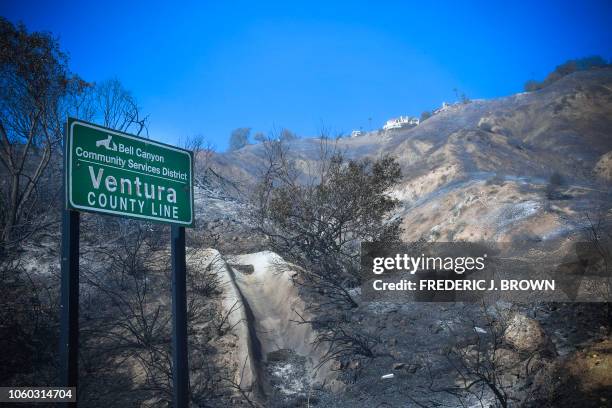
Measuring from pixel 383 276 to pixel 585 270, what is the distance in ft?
13.5

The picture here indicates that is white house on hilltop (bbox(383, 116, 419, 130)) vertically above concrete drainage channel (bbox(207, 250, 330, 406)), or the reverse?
white house on hilltop (bbox(383, 116, 419, 130))

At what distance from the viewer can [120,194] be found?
353 centimetres

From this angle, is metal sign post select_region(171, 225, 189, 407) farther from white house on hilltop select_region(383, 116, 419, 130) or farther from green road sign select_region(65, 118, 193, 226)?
white house on hilltop select_region(383, 116, 419, 130)

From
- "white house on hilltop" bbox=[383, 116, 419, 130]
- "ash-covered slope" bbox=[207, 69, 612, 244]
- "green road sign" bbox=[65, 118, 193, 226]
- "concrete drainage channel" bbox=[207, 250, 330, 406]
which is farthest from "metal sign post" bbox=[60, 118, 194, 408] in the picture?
"white house on hilltop" bbox=[383, 116, 419, 130]

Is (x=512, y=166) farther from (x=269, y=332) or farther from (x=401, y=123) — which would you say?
(x=401, y=123)

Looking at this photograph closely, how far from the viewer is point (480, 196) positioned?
935 inches

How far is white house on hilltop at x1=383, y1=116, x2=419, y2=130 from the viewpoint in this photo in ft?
235

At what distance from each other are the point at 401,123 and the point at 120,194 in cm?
7446

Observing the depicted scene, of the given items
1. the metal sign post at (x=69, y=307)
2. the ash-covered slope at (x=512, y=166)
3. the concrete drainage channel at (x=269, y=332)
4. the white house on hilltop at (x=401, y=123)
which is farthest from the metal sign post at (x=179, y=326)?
the white house on hilltop at (x=401, y=123)

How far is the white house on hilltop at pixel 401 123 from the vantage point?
2820 inches

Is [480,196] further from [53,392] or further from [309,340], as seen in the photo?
[53,392]

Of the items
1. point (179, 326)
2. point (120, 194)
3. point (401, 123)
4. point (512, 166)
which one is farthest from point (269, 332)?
point (401, 123)

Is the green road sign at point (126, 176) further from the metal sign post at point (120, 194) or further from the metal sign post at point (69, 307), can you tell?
the metal sign post at point (69, 307)

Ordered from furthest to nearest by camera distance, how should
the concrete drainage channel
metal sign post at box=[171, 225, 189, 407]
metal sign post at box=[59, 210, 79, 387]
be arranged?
the concrete drainage channel
metal sign post at box=[171, 225, 189, 407]
metal sign post at box=[59, 210, 79, 387]
